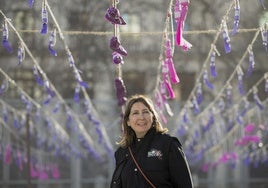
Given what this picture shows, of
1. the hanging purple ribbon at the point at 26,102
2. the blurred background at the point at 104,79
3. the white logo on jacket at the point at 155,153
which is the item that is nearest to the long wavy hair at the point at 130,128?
the white logo on jacket at the point at 155,153

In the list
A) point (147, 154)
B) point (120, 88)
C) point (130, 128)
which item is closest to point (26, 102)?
point (120, 88)


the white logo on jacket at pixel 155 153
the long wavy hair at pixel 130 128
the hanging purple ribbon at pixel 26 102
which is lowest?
the hanging purple ribbon at pixel 26 102

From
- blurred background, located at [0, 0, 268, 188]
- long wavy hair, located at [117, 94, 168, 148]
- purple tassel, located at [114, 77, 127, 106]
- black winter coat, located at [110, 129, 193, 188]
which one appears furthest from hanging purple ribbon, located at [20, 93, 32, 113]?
blurred background, located at [0, 0, 268, 188]

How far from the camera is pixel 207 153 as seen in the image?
3375cm

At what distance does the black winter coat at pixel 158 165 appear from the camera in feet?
20.4

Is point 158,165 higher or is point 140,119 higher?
point 140,119

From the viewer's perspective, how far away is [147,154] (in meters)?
6.32

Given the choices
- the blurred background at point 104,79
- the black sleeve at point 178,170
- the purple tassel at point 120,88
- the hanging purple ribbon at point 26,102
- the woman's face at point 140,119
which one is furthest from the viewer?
the blurred background at point 104,79

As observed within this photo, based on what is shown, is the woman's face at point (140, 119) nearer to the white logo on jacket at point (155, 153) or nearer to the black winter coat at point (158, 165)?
the black winter coat at point (158, 165)

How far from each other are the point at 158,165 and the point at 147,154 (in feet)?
0.44

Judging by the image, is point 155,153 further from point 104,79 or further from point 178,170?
point 104,79

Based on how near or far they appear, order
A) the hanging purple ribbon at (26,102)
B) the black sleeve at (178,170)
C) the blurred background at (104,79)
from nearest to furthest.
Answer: the black sleeve at (178,170) → the hanging purple ribbon at (26,102) → the blurred background at (104,79)

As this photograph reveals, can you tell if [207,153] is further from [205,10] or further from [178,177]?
[178,177]

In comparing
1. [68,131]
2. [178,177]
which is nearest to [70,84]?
[68,131]
